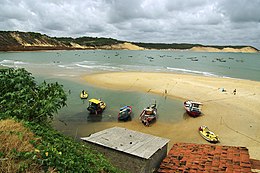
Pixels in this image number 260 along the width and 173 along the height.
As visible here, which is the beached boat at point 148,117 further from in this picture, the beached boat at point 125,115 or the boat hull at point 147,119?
the beached boat at point 125,115

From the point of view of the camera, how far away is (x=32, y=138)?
6520 mm

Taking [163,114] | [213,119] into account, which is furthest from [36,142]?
[213,119]

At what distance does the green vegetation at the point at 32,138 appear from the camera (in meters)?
5.32

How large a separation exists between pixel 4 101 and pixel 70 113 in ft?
43.9

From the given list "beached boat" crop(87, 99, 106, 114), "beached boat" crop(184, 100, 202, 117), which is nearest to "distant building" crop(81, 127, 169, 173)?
"beached boat" crop(87, 99, 106, 114)

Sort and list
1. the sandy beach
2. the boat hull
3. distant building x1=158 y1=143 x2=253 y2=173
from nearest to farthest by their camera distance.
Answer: distant building x1=158 y1=143 x2=253 y2=173, the sandy beach, the boat hull

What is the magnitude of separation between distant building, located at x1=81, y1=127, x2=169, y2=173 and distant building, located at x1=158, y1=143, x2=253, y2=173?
602mm

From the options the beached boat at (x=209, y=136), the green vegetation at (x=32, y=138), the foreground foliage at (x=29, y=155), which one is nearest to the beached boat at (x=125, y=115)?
the beached boat at (x=209, y=136)

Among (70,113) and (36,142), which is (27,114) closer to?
(36,142)

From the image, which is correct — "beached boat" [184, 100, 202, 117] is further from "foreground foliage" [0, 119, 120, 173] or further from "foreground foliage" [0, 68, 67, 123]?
"foreground foliage" [0, 119, 120, 173]

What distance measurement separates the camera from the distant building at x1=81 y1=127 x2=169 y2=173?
10.1 meters

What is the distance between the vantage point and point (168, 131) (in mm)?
19359

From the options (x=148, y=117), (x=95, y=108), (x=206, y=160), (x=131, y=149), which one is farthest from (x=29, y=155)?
(x=95, y=108)

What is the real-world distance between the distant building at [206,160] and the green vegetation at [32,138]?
3.97m
